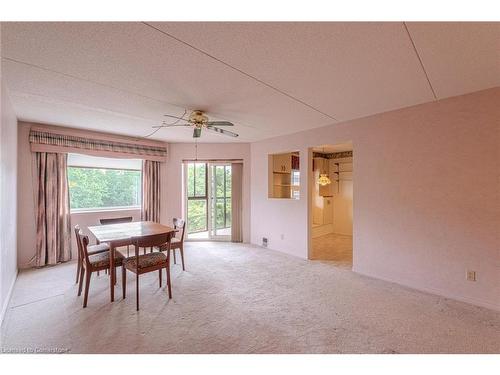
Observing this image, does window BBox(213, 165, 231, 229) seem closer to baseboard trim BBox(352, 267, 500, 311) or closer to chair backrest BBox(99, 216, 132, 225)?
chair backrest BBox(99, 216, 132, 225)

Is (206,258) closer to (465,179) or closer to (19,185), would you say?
(19,185)

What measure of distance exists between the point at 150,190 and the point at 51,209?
1635 millimetres

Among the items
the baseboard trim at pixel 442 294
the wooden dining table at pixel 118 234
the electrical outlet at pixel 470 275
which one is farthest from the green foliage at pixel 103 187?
the electrical outlet at pixel 470 275

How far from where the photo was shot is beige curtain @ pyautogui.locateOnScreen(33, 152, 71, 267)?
362cm

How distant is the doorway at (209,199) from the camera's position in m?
5.37

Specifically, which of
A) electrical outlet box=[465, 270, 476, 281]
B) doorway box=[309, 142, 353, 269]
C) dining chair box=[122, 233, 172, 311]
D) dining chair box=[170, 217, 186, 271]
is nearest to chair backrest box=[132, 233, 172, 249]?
dining chair box=[122, 233, 172, 311]

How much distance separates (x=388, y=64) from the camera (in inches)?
73.4

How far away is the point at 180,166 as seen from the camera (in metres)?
5.21

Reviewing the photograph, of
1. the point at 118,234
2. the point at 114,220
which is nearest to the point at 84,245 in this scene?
the point at 118,234

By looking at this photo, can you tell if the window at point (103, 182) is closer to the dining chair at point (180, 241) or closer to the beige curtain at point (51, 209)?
the beige curtain at point (51, 209)

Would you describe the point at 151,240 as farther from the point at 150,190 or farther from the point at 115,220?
the point at 150,190

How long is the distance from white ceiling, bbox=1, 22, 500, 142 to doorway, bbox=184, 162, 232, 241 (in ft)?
7.76

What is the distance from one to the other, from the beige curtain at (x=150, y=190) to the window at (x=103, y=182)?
0.17 m

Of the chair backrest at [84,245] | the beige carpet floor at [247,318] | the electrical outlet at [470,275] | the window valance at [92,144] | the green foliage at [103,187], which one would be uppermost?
the window valance at [92,144]
